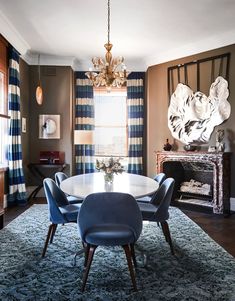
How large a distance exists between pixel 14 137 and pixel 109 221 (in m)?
3.50

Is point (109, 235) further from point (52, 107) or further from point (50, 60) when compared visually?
point (50, 60)

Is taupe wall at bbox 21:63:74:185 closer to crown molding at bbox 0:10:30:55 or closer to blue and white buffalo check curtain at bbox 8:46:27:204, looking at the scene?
crown molding at bbox 0:10:30:55

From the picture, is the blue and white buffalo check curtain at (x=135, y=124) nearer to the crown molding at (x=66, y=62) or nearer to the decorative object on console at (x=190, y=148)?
the crown molding at (x=66, y=62)

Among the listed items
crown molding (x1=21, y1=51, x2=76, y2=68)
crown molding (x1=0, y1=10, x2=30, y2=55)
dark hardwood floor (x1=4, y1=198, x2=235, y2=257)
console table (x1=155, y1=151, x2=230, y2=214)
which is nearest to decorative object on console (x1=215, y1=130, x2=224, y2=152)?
console table (x1=155, y1=151, x2=230, y2=214)

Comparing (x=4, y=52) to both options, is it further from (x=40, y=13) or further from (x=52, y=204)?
(x=52, y=204)

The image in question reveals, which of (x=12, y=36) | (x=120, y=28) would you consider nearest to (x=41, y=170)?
(x=12, y=36)

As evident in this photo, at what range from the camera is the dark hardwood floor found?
10.8ft

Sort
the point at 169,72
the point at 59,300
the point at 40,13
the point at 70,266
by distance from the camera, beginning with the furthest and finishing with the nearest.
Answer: the point at 169,72 → the point at 40,13 → the point at 70,266 → the point at 59,300

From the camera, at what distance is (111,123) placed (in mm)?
6492

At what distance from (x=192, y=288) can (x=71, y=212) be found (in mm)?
1281

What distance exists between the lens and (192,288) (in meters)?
2.16

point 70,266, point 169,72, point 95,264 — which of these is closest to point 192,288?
point 95,264

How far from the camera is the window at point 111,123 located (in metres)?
6.46

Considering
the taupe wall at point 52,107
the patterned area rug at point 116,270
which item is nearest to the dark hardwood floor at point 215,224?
the patterned area rug at point 116,270
